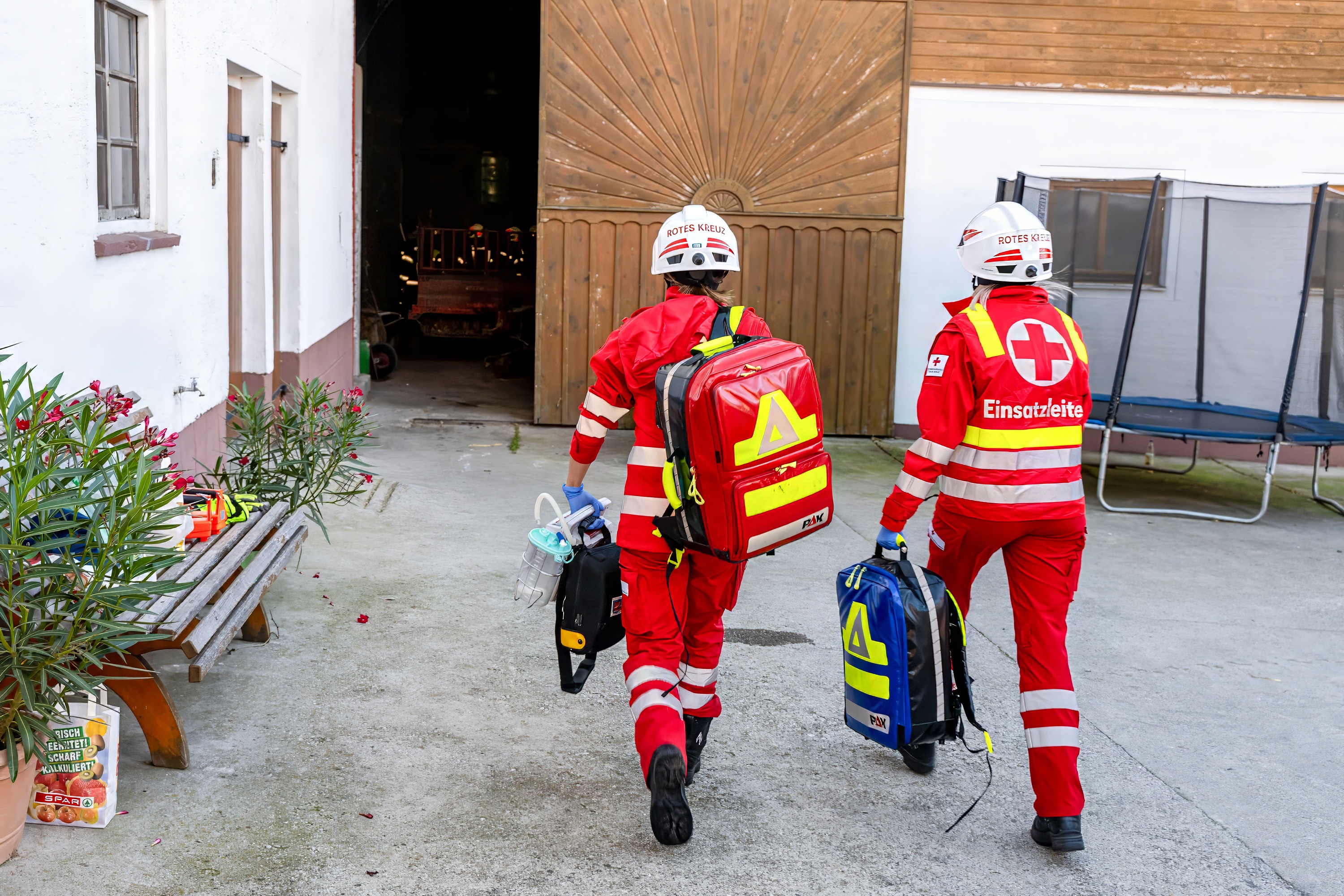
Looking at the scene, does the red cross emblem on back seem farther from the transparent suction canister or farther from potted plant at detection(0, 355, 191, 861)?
potted plant at detection(0, 355, 191, 861)

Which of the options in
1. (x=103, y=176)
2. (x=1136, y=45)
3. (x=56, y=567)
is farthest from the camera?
(x=1136, y=45)

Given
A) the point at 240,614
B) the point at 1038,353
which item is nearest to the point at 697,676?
the point at 1038,353

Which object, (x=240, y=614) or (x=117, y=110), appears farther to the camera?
(x=117, y=110)

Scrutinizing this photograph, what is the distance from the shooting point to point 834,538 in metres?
7.18

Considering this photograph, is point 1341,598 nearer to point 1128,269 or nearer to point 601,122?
point 1128,269

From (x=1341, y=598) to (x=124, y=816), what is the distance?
5.78 metres

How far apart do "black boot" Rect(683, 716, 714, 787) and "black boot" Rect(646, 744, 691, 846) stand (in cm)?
45

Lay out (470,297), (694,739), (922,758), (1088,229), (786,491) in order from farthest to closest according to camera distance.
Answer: (470,297) < (1088,229) < (922,758) < (694,739) < (786,491)

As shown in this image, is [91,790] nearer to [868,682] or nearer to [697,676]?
[697,676]

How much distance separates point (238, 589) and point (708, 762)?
163cm

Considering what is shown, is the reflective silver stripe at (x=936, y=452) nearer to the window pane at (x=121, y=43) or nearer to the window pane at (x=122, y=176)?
the window pane at (x=122, y=176)

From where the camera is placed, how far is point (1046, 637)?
3.60 metres

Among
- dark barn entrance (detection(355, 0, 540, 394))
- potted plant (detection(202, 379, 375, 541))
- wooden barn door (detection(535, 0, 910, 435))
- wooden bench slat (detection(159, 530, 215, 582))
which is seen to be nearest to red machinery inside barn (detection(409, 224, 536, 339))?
dark barn entrance (detection(355, 0, 540, 394))

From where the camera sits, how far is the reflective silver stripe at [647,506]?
3551mm
